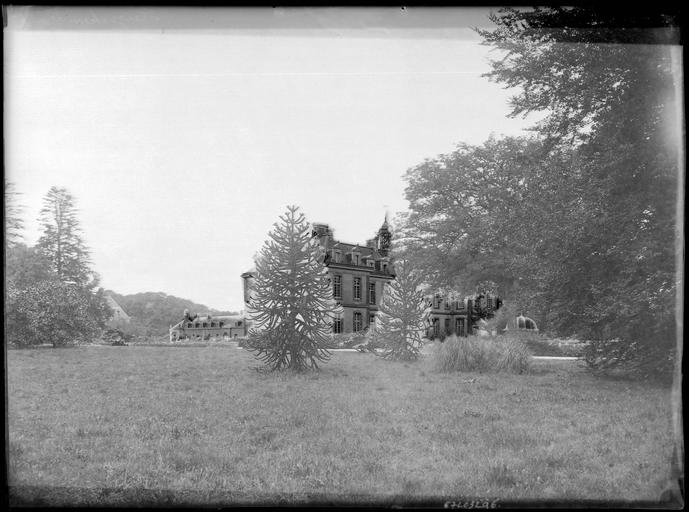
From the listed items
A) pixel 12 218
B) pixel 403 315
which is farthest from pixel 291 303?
pixel 12 218

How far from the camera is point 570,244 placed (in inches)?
119

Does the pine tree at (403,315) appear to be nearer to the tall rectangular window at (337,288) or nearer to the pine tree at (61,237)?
the tall rectangular window at (337,288)

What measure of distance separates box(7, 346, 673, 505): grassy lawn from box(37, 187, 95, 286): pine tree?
21.8 inches

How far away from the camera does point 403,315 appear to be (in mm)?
3086

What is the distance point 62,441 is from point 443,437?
7.27 ft

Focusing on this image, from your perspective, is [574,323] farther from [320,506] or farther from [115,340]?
[115,340]

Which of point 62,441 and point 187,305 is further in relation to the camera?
point 187,305

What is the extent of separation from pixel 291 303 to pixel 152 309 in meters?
0.85

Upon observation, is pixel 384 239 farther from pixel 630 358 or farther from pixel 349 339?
pixel 630 358

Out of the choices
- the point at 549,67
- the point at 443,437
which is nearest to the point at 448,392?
the point at 443,437

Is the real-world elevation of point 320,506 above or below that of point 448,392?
below

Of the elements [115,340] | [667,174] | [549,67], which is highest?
[549,67]

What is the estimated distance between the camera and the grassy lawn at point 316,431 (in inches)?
107

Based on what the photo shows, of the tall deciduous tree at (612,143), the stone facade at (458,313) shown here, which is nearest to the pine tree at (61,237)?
the stone facade at (458,313)
